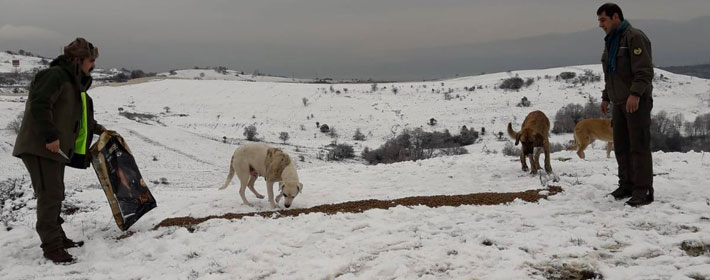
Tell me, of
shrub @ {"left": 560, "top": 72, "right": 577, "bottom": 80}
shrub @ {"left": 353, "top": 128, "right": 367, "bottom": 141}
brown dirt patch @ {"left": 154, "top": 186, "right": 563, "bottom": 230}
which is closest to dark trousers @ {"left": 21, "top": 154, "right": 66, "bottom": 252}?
brown dirt patch @ {"left": 154, "top": 186, "right": 563, "bottom": 230}

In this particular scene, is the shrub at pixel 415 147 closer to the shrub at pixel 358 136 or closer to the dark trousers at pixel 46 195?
the shrub at pixel 358 136

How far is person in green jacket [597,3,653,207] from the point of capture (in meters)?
6.07

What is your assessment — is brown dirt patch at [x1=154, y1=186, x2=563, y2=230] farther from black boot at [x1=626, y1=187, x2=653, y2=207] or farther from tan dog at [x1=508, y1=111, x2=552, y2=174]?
tan dog at [x1=508, y1=111, x2=552, y2=174]

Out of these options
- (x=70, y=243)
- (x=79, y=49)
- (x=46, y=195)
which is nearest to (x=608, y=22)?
(x=79, y=49)

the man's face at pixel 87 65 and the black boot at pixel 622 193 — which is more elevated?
the man's face at pixel 87 65

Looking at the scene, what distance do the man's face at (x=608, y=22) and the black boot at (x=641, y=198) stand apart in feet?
8.08

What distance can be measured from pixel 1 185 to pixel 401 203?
9.95 m

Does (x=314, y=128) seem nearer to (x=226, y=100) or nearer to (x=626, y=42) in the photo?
(x=226, y=100)

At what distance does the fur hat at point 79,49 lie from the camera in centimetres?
563

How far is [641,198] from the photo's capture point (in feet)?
20.5

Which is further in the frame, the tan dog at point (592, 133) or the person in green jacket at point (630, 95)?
the tan dog at point (592, 133)

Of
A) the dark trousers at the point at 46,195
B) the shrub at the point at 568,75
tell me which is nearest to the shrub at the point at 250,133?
the dark trousers at the point at 46,195

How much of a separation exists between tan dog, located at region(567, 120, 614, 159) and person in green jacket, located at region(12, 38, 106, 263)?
12.9m

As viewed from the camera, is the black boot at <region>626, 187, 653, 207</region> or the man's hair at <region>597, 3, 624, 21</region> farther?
the man's hair at <region>597, 3, 624, 21</region>
